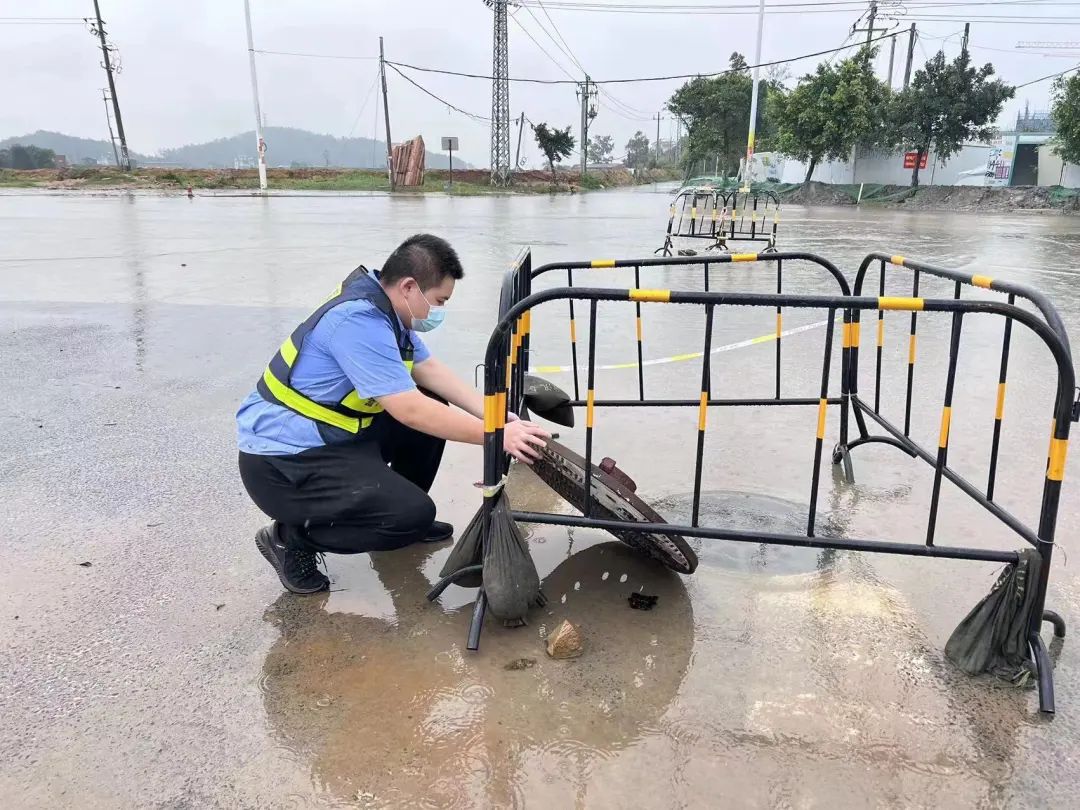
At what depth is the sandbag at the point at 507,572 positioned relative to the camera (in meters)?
2.55

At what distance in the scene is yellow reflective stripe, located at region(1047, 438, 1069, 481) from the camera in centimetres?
228

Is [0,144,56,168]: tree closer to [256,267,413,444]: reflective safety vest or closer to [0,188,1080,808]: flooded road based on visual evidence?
[0,188,1080,808]: flooded road

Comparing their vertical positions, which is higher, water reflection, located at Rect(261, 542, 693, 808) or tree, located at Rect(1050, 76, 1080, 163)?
tree, located at Rect(1050, 76, 1080, 163)

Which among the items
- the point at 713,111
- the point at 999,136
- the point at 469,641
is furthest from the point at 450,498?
the point at 713,111

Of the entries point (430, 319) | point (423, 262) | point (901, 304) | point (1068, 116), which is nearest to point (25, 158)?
point (1068, 116)

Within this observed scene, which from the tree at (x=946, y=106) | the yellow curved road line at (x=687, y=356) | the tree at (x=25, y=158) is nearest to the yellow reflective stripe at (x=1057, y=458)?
the yellow curved road line at (x=687, y=356)

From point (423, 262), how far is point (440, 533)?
4.11 ft

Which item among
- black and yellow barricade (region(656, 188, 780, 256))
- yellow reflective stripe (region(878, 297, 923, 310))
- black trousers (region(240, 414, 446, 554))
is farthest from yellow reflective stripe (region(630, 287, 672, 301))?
black and yellow barricade (region(656, 188, 780, 256))

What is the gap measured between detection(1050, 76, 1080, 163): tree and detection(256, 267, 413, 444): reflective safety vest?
3576 centimetres

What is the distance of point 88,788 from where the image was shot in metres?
1.96

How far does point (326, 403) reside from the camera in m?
2.72

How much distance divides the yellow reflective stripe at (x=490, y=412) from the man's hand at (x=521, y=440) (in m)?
0.05

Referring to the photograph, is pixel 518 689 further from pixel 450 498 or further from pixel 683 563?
pixel 450 498

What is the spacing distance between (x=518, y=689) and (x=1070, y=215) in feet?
110
